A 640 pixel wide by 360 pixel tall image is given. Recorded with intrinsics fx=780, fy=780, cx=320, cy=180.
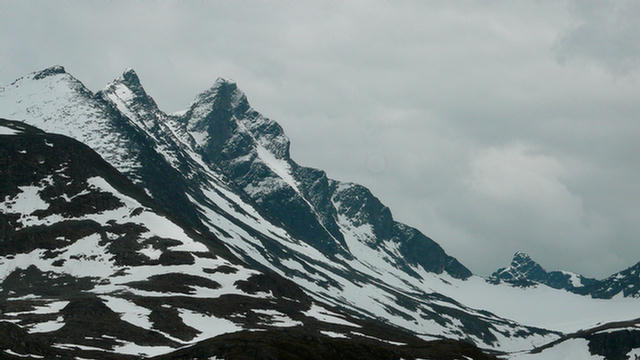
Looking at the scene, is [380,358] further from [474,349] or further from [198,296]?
[198,296]

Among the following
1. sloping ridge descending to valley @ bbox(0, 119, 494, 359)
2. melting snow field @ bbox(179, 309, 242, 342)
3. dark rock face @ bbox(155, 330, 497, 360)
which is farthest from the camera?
melting snow field @ bbox(179, 309, 242, 342)

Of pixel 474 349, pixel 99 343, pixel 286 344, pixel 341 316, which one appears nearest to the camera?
pixel 286 344

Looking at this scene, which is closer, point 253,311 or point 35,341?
point 35,341

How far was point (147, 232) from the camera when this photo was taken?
636 ft

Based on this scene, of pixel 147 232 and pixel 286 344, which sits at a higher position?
pixel 147 232

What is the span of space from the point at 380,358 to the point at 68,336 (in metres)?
46.4

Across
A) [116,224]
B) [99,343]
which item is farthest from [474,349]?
[116,224]

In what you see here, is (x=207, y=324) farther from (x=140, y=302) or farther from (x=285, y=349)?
(x=285, y=349)

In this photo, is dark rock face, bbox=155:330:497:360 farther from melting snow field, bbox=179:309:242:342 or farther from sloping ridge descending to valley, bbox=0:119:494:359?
melting snow field, bbox=179:309:242:342

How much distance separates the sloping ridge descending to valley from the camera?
108 metres

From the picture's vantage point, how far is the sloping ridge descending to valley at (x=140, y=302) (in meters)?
108

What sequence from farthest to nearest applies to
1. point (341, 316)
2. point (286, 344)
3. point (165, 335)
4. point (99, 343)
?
1. point (341, 316)
2. point (165, 335)
3. point (99, 343)
4. point (286, 344)

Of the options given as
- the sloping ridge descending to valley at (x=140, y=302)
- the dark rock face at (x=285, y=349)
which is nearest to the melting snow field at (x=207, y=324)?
the sloping ridge descending to valley at (x=140, y=302)

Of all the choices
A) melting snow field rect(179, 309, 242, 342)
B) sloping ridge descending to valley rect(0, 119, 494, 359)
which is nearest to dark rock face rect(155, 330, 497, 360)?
sloping ridge descending to valley rect(0, 119, 494, 359)
